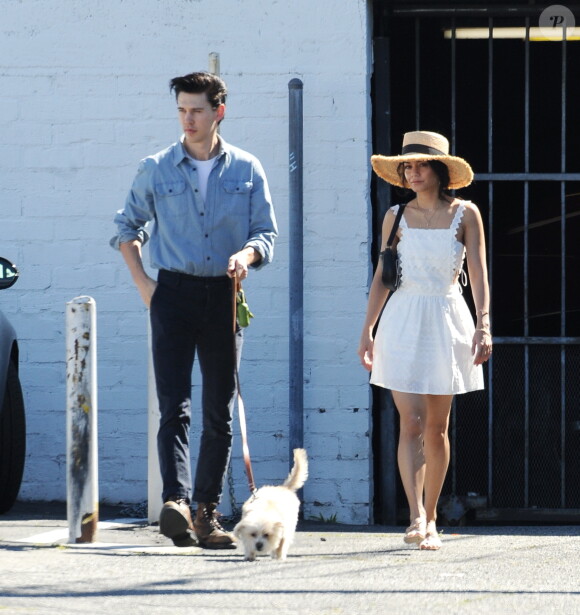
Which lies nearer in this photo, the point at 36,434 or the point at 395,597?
the point at 395,597

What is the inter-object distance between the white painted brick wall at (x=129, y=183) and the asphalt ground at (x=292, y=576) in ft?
3.36

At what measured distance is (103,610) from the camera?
440 centimetres

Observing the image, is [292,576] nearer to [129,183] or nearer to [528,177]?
[129,183]

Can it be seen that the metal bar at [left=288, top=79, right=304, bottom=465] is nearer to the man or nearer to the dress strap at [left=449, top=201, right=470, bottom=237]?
the dress strap at [left=449, top=201, right=470, bottom=237]

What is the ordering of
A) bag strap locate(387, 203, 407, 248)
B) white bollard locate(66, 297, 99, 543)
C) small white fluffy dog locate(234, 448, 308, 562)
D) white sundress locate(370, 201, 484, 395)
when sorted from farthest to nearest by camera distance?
bag strap locate(387, 203, 407, 248) → white sundress locate(370, 201, 484, 395) → white bollard locate(66, 297, 99, 543) → small white fluffy dog locate(234, 448, 308, 562)

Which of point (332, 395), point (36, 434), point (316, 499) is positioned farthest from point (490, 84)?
point (36, 434)

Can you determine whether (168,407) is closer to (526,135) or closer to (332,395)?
(332,395)

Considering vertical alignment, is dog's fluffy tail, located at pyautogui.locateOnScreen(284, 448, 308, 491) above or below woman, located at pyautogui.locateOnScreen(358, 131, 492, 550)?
below

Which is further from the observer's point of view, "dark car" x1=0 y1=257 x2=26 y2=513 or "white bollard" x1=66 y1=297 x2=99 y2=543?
"dark car" x1=0 y1=257 x2=26 y2=513

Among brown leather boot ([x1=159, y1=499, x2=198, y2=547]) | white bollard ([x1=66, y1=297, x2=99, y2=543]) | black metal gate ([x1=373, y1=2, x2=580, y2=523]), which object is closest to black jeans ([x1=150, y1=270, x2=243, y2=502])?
brown leather boot ([x1=159, y1=499, x2=198, y2=547])

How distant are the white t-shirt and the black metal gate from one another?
237cm

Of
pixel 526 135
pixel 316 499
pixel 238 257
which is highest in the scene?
pixel 526 135

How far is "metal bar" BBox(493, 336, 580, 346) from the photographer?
26.1ft

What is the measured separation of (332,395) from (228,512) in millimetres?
872
